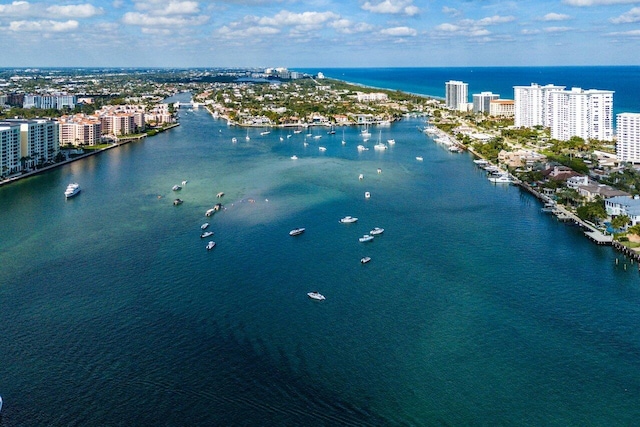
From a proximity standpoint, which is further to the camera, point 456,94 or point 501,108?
point 456,94

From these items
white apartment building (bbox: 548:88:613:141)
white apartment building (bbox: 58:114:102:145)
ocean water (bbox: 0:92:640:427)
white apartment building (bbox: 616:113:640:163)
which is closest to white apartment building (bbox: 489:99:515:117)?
white apartment building (bbox: 548:88:613:141)

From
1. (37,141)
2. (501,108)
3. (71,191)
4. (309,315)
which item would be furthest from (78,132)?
(501,108)

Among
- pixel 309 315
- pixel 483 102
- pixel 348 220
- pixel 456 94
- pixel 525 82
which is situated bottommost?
pixel 309 315

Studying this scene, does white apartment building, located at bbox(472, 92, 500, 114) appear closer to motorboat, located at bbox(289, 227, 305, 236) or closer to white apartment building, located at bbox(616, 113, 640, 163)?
white apartment building, located at bbox(616, 113, 640, 163)

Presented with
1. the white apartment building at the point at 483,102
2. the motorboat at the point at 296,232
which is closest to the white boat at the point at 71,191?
Answer: the motorboat at the point at 296,232

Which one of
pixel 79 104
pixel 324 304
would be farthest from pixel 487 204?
pixel 79 104

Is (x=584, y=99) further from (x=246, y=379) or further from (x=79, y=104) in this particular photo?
(x=79, y=104)

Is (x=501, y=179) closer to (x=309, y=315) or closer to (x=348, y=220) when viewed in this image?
(x=348, y=220)
